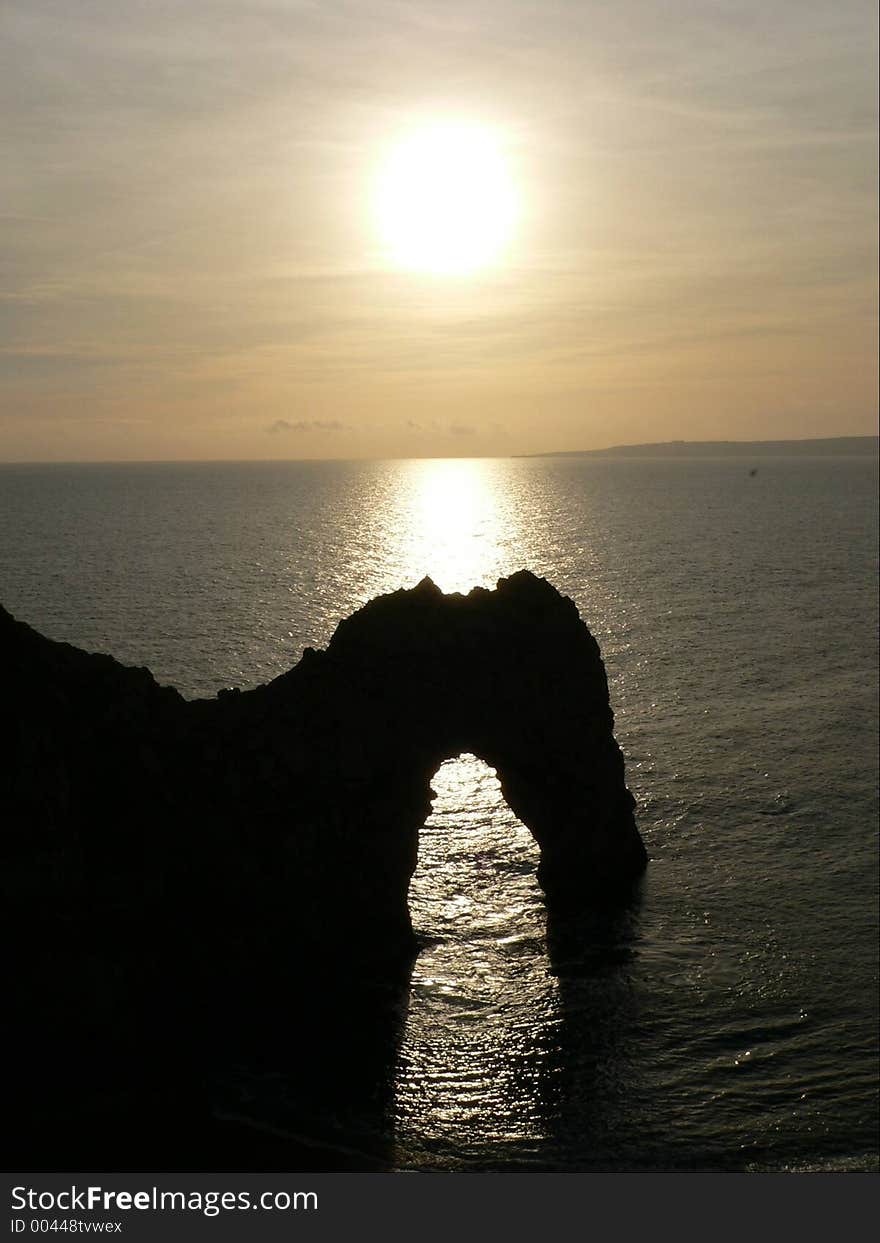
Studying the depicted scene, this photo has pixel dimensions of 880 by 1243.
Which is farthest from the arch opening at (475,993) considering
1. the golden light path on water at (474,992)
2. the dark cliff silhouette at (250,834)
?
the dark cliff silhouette at (250,834)

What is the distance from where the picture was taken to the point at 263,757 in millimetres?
34906

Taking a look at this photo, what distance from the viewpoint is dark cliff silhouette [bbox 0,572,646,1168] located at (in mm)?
28188

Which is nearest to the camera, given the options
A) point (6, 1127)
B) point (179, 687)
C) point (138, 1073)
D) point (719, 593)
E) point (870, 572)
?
point (6, 1127)

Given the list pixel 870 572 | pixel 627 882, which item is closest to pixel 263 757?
pixel 627 882

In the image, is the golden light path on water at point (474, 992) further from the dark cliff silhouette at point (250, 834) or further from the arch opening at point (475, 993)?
the dark cliff silhouette at point (250, 834)

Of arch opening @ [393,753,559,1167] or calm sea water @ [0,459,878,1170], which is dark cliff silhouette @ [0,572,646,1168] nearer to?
arch opening @ [393,753,559,1167]

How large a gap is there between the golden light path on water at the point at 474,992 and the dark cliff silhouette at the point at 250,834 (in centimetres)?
137

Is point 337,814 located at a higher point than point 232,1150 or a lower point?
higher

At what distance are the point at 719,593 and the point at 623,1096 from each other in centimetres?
9678

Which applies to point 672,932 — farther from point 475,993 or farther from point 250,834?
point 250,834

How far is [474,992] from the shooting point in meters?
36.1

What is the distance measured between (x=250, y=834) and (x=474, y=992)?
9.35 metres

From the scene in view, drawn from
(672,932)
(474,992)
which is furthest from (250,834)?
(672,932)
